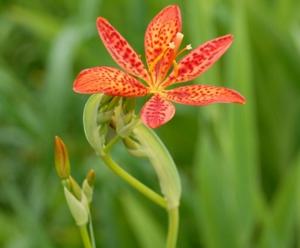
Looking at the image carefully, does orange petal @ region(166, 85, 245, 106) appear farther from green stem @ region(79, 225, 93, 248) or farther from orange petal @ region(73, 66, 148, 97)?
green stem @ region(79, 225, 93, 248)

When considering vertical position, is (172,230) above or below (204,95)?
below

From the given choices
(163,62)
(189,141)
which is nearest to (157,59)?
(163,62)

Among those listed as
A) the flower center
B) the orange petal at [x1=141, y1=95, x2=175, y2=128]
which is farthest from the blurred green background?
the orange petal at [x1=141, y1=95, x2=175, y2=128]

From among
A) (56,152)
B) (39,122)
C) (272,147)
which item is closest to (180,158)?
(272,147)

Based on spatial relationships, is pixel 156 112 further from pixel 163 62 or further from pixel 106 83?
pixel 163 62

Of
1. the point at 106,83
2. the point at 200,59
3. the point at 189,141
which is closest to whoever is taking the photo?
the point at 106,83

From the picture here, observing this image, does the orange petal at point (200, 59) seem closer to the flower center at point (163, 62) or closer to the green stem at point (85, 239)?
the flower center at point (163, 62)
